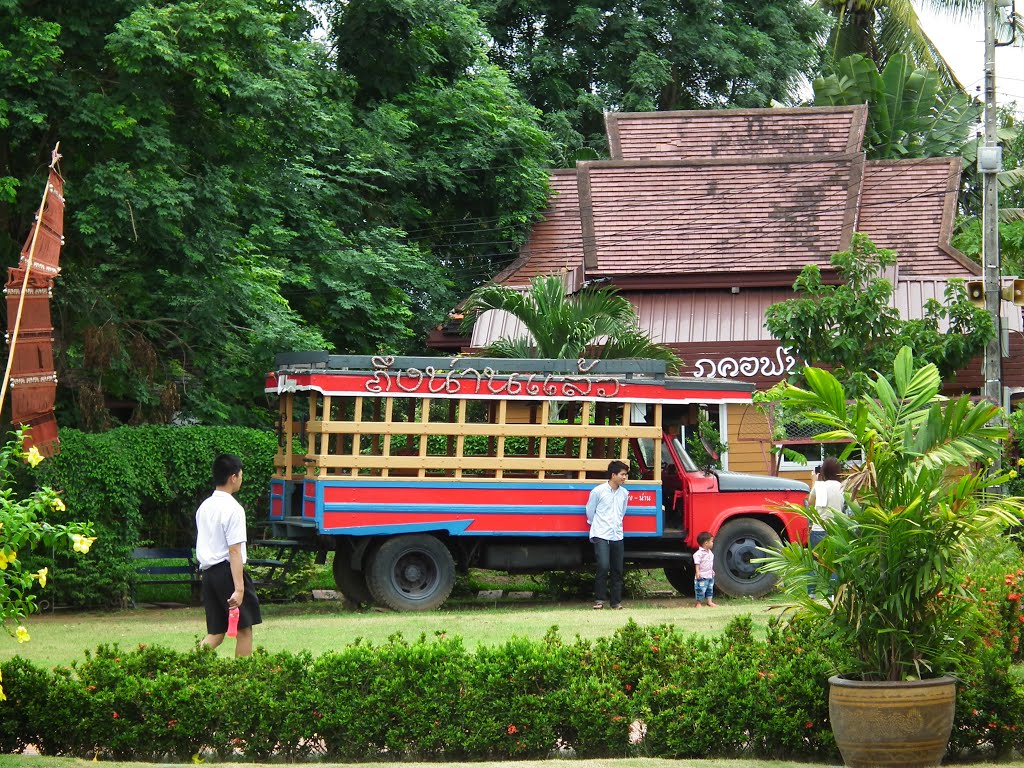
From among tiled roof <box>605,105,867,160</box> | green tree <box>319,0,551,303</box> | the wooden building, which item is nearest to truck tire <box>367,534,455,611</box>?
the wooden building

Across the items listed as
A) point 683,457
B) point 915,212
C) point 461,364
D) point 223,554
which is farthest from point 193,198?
point 915,212

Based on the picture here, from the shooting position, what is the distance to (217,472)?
9.84 metres

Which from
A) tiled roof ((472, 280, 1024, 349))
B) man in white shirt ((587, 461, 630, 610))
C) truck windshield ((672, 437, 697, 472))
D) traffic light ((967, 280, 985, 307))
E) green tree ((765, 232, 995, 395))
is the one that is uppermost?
tiled roof ((472, 280, 1024, 349))

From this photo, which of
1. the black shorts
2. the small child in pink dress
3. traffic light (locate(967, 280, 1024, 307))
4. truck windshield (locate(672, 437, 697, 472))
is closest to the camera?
the black shorts

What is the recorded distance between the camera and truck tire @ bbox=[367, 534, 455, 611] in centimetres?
1575

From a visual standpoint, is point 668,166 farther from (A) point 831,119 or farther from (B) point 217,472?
(B) point 217,472

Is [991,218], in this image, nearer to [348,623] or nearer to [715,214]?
[715,214]

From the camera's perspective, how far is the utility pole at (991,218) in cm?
1820

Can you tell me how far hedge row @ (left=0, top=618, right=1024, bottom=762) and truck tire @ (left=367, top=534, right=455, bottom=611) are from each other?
734 centimetres

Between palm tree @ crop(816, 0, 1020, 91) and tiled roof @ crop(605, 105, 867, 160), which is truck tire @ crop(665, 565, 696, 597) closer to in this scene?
tiled roof @ crop(605, 105, 867, 160)

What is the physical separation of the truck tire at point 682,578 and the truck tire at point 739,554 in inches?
39.2

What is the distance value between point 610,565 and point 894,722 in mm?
8423

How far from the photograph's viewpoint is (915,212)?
27.7m

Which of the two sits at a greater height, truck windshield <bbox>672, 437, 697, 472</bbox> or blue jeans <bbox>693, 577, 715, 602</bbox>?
truck windshield <bbox>672, 437, 697, 472</bbox>
